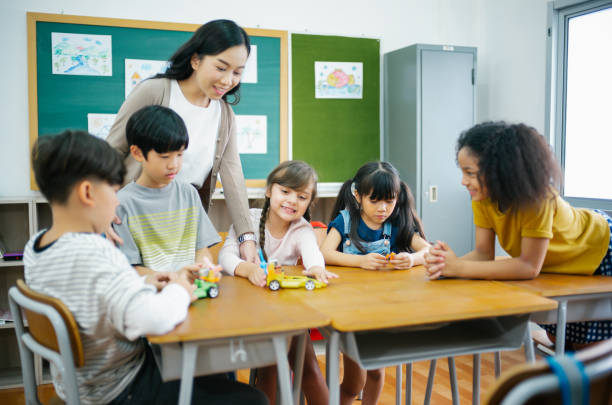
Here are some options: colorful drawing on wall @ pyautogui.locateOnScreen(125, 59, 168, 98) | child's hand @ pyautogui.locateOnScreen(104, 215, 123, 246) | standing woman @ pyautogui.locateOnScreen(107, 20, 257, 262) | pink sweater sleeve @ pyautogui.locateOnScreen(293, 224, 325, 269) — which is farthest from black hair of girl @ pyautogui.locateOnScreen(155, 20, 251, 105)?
colorful drawing on wall @ pyautogui.locateOnScreen(125, 59, 168, 98)

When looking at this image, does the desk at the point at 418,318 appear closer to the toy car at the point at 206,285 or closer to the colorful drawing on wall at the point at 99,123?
the toy car at the point at 206,285

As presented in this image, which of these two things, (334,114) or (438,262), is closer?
(438,262)

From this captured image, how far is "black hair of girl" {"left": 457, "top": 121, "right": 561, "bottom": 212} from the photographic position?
167 cm

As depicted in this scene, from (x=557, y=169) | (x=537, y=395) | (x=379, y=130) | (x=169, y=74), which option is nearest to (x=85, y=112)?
(x=169, y=74)

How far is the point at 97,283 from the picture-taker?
3.75 ft

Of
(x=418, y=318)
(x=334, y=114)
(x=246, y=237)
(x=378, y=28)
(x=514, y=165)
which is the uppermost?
(x=378, y=28)

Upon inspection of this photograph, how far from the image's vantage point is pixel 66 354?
1141mm

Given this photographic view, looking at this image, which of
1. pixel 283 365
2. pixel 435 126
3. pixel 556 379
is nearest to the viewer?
pixel 556 379

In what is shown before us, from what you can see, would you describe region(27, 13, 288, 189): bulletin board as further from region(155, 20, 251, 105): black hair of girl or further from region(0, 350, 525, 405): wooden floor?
region(155, 20, 251, 105): black hair of girl

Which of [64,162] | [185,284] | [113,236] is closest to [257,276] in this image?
[185,284]

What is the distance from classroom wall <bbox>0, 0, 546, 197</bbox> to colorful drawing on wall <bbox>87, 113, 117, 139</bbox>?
1.24ft

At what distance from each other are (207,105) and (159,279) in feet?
2.57

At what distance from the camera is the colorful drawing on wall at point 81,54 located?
129 inches

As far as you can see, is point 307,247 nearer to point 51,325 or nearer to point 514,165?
point 514,165
